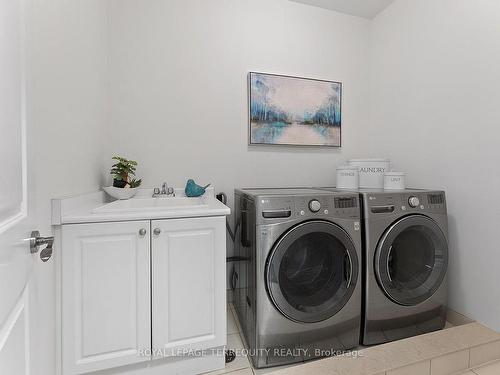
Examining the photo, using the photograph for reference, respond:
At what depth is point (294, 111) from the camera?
7.06 ft

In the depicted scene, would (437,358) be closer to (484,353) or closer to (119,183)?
(484,353)

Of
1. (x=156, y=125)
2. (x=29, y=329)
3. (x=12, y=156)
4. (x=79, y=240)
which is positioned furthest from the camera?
(x=156, y=125)

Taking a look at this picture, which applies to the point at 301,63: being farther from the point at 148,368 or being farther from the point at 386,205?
the point at 148,368

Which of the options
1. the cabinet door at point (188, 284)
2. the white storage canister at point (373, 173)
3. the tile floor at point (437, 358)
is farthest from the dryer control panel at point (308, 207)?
the tile floor at point (437, 358)

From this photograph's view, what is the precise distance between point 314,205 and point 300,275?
0.41 meters

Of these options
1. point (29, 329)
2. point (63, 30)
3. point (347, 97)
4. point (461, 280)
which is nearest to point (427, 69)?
point (347, 97)

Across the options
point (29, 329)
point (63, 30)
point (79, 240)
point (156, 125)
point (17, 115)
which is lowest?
point (29, 329)

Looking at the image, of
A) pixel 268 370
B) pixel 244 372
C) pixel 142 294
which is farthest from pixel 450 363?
pixel 142 294

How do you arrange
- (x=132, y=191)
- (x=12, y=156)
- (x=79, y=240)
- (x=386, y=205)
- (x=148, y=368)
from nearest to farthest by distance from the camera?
(x=12, y=156) < (x=79, y=240) < (x=148, y=368) < (x=386, y=205) < (x=132, y=191)

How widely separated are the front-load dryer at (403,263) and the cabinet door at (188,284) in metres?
0.86

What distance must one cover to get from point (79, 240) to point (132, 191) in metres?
0.62

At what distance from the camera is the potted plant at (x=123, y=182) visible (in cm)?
162

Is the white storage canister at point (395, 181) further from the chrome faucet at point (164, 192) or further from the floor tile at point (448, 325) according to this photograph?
the chrome faucet at point (164, 192)

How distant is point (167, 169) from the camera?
75.1 inches
